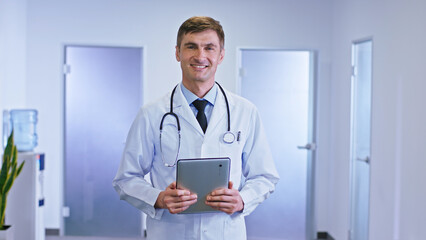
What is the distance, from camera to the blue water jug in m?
4.44

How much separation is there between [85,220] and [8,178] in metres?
1.45

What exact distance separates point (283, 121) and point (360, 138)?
2.81ft

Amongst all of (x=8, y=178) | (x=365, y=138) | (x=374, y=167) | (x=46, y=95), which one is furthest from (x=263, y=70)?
(x=8, y=178)

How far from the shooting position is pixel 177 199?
1.59 metres

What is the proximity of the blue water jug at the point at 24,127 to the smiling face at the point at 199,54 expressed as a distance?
305 cm

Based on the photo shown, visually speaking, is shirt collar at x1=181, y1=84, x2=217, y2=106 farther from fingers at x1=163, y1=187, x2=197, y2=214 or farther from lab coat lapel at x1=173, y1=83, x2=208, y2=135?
fingers at x1=163, y1=187, x2=197, y2=214

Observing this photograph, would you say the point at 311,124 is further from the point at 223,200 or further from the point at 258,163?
the point at 223,200

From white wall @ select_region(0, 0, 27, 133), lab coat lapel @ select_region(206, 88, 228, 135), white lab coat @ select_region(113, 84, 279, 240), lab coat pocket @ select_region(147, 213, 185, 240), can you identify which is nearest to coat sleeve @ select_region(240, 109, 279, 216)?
white lab coat @ select_region(113, 84, 279, 240)

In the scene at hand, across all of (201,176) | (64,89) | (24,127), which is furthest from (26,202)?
(201,176)

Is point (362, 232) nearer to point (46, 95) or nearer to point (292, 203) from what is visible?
point (292, 203)

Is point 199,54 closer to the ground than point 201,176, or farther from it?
farther from it

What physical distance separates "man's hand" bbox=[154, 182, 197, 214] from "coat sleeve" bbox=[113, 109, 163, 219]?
110mm

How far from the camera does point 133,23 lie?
4910 mm

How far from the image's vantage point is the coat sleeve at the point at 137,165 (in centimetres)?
172
